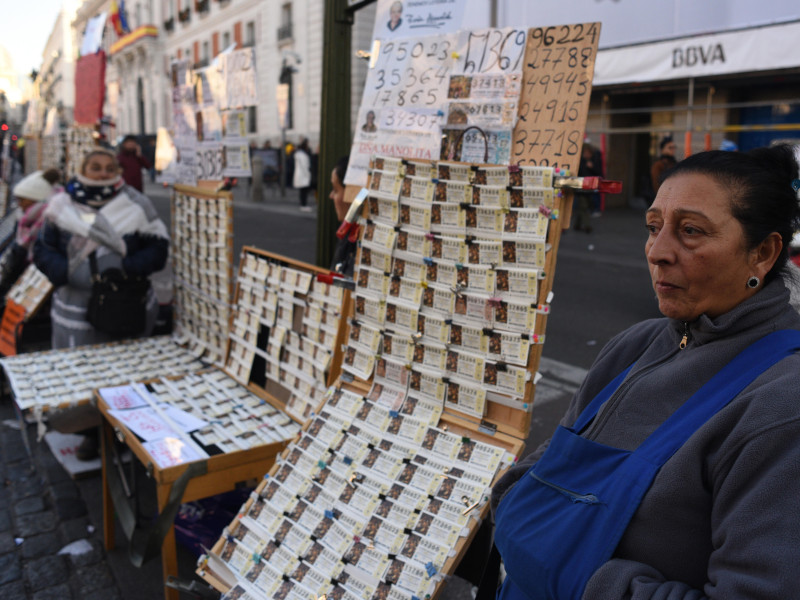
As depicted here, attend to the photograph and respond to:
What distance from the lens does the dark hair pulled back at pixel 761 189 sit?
1294mm

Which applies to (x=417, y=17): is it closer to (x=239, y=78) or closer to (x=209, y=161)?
(x=239, y=78)

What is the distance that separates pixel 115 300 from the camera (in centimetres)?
457

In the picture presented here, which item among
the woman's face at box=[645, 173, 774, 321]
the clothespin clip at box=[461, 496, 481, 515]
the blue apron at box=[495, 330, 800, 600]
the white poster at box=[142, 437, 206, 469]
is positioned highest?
the woman's face at box=[645, 173, 774, 321]

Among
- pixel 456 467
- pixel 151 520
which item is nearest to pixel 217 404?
pixel 151 520

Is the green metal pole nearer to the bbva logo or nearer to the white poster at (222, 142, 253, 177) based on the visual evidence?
the white poster at (222, 142, 253, 177)

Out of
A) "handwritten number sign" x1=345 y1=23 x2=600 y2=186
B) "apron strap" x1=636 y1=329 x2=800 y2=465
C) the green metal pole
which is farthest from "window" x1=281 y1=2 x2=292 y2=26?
"apron strap" x1=636 y1=329 x2=800 y2=465

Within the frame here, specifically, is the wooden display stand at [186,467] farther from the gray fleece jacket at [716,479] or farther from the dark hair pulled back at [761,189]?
the dark hair pulled back at [761,189]

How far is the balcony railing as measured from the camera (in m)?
29.2

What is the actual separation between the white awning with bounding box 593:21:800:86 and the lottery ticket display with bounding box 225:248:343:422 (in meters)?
10.2

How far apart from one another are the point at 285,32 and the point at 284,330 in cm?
2870

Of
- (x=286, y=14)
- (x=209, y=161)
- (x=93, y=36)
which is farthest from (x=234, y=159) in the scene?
(x=286, y=14)

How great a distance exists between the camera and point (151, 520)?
146 inches

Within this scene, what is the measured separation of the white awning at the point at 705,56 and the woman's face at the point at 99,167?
10322 millimetres

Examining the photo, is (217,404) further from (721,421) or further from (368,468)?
(721,421)
